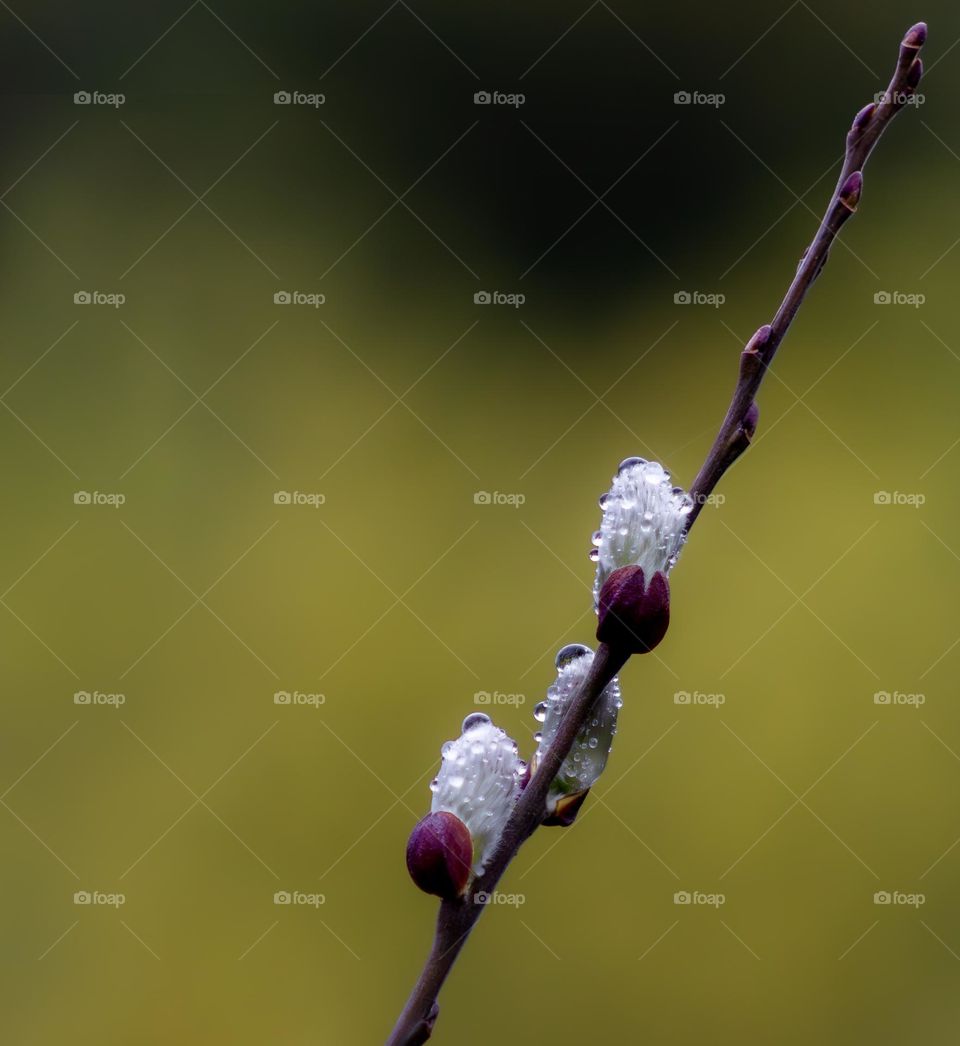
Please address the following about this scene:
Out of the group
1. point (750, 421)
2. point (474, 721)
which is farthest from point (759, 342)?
point (474, 721)

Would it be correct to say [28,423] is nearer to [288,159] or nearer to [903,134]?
[288,159]

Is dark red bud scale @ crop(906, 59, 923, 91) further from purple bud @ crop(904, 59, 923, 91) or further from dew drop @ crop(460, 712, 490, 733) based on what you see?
dew drop @ crop(460, 712, 490, 733)

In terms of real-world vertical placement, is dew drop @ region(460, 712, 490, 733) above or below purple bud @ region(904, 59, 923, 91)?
below

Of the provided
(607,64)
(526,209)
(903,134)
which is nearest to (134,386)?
(526,209)

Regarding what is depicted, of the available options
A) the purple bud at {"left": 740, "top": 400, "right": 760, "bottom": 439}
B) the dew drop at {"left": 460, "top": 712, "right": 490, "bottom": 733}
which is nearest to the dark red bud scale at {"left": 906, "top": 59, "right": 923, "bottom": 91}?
the purple bud at {"left": 740, "top": 400, "right": 760, "bottom": 439}

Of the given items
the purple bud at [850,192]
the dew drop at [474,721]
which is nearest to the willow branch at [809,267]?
the purple bud at [850,192]

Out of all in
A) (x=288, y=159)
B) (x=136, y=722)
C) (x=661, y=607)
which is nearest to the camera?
(x=661, y=607)


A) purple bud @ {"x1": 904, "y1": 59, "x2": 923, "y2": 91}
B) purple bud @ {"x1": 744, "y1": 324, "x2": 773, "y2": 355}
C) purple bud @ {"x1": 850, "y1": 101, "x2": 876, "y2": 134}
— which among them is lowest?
purple bud @ {"x1": 744, "y1": 324, "x2": 773, "y2": 355}
